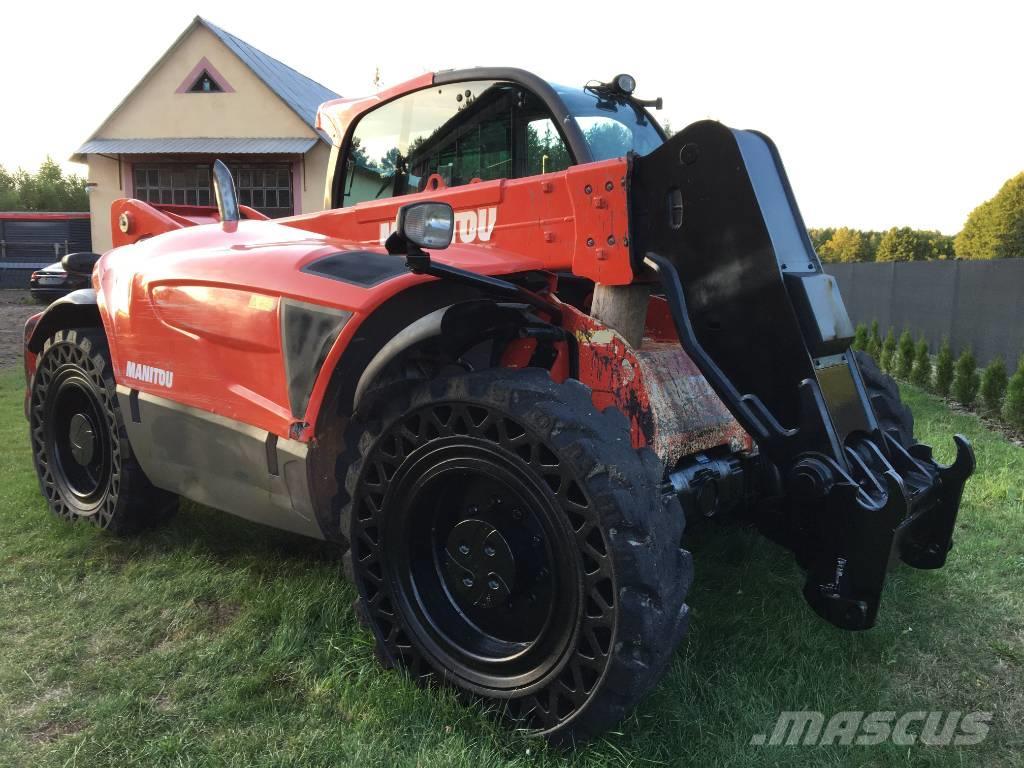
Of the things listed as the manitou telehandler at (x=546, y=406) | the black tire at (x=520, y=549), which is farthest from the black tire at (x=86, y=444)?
the black tire at (x=520, y=549)

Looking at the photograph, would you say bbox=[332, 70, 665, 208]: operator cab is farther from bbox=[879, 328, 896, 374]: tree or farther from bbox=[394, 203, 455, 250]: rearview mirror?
bbox=[879, 328, 896, 374]: tree

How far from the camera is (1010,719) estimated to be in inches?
105

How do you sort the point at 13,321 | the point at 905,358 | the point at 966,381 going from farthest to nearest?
1. the point at 13,321
2. the point at 905,358
3. the point at 966,381

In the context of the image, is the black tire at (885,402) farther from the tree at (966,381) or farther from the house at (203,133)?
the house at (203,133)

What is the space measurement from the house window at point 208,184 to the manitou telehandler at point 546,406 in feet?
63.7

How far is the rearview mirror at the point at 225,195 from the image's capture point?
3748 millimetres

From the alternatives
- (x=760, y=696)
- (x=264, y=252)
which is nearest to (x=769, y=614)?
(x=760, y=696)

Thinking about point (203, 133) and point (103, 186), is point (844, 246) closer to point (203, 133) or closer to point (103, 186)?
point (203, 133)

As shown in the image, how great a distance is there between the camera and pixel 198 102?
873 inches

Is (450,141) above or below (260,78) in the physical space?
below

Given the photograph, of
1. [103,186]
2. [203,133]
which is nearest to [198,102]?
[203,133]

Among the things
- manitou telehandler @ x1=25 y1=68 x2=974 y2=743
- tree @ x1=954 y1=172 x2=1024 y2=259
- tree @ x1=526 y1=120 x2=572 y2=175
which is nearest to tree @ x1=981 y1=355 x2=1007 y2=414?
manitou telehandler @ x1=25 y1=68 x2=974 y2=743

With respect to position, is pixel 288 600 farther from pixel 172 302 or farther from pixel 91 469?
pixel 91 469

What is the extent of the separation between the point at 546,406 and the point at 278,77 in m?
23.9
